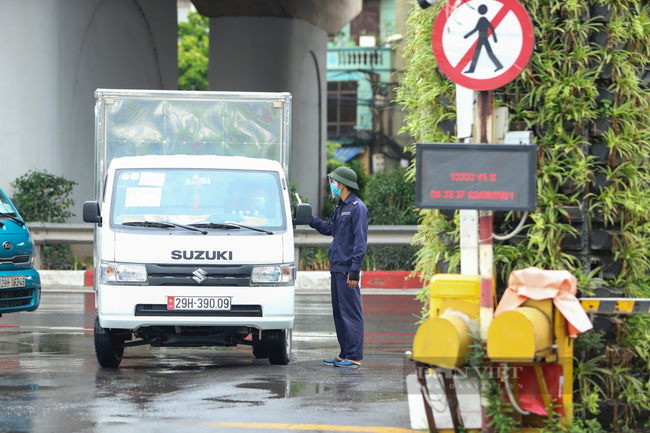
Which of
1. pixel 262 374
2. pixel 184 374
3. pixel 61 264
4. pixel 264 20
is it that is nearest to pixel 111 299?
pixel 184 374

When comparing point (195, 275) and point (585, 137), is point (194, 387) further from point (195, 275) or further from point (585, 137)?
point (585, 137)

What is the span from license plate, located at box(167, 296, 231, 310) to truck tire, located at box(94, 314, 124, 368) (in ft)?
2.39

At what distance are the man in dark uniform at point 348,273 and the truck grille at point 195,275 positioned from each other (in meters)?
0.96

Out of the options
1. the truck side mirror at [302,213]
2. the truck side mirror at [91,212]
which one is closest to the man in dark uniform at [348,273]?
the truck side mirror at [302,213]

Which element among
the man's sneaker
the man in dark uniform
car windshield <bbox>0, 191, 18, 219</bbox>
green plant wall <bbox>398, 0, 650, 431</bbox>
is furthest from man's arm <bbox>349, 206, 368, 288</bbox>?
car windshield <bbox>0, 191, 18, 219</bbox>

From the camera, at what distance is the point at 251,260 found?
7098mm

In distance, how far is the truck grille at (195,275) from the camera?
22.9ft

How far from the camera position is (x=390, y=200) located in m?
17.2

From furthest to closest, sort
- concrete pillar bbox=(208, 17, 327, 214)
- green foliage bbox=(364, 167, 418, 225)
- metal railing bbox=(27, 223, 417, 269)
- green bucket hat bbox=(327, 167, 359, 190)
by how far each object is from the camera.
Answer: concrete pillar bbox=(208, 17, 327, 214), green foliage bbox=(364, 167, 418, 225), metal railing bbox=(27, 223, 417, 269), green bucket hat bbox=(327, 167, 359, 190)

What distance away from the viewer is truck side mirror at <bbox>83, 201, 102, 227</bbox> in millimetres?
7230

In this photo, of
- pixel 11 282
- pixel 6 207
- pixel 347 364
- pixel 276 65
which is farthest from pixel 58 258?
pixel 276 65

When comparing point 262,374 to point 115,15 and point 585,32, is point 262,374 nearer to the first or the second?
point 585,32

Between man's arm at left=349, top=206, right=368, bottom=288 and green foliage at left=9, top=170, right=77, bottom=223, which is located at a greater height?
green foliage at left=9, top=170, right=77, bottom=223

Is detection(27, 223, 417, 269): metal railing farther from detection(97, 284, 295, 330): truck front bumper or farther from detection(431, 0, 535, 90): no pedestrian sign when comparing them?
detection(431, 0, 535, 90): no pedestrian sign
